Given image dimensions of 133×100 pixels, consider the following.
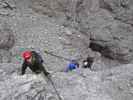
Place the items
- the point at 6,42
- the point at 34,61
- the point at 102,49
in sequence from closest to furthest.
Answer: the point at 34,61, the point at 6,42, the point at 102,49

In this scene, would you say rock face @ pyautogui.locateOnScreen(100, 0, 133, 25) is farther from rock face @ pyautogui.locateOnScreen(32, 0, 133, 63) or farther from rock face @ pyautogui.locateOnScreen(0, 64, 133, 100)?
rock face @ pyautogui.locateOnScreen(0, 64, 133, 100)

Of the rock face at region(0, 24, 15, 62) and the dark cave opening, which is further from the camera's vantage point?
the dark cave opening

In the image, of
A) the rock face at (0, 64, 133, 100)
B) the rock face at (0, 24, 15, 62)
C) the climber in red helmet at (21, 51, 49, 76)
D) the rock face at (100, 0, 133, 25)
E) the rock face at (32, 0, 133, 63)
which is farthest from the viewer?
the rock face at (100, 0, 133, 25)

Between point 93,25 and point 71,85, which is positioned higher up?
point 93,25

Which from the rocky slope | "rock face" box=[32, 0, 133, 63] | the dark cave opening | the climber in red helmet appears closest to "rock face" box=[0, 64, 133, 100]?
the climber in red helmet

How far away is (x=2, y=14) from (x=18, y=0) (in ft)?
7.77

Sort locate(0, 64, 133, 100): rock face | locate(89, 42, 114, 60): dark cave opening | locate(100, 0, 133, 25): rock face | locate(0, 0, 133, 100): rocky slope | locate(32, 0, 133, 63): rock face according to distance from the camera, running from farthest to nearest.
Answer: locate(100, 0, 133, 25): rock face
locate(89, 42, 114, 60): dark cave opening
locate(32, 0, 133, 63): rock face
locate(0, 0, 133, 100): rocky slope
locate(0, 64, 133, 100): rock face

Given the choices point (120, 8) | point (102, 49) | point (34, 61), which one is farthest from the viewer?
point (120, 8)

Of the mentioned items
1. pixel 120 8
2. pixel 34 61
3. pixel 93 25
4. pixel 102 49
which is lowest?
pixel 102 49

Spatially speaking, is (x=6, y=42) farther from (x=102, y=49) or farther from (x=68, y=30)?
(x=102, y=49)

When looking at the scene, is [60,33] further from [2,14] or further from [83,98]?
[83,98]

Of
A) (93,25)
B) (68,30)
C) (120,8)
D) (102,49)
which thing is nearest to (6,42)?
(68,30)

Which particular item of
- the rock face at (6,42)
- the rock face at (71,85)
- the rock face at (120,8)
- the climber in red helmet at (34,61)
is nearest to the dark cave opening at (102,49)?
the rock face at (120,8)

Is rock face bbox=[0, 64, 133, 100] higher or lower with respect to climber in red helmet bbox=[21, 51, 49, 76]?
lower
